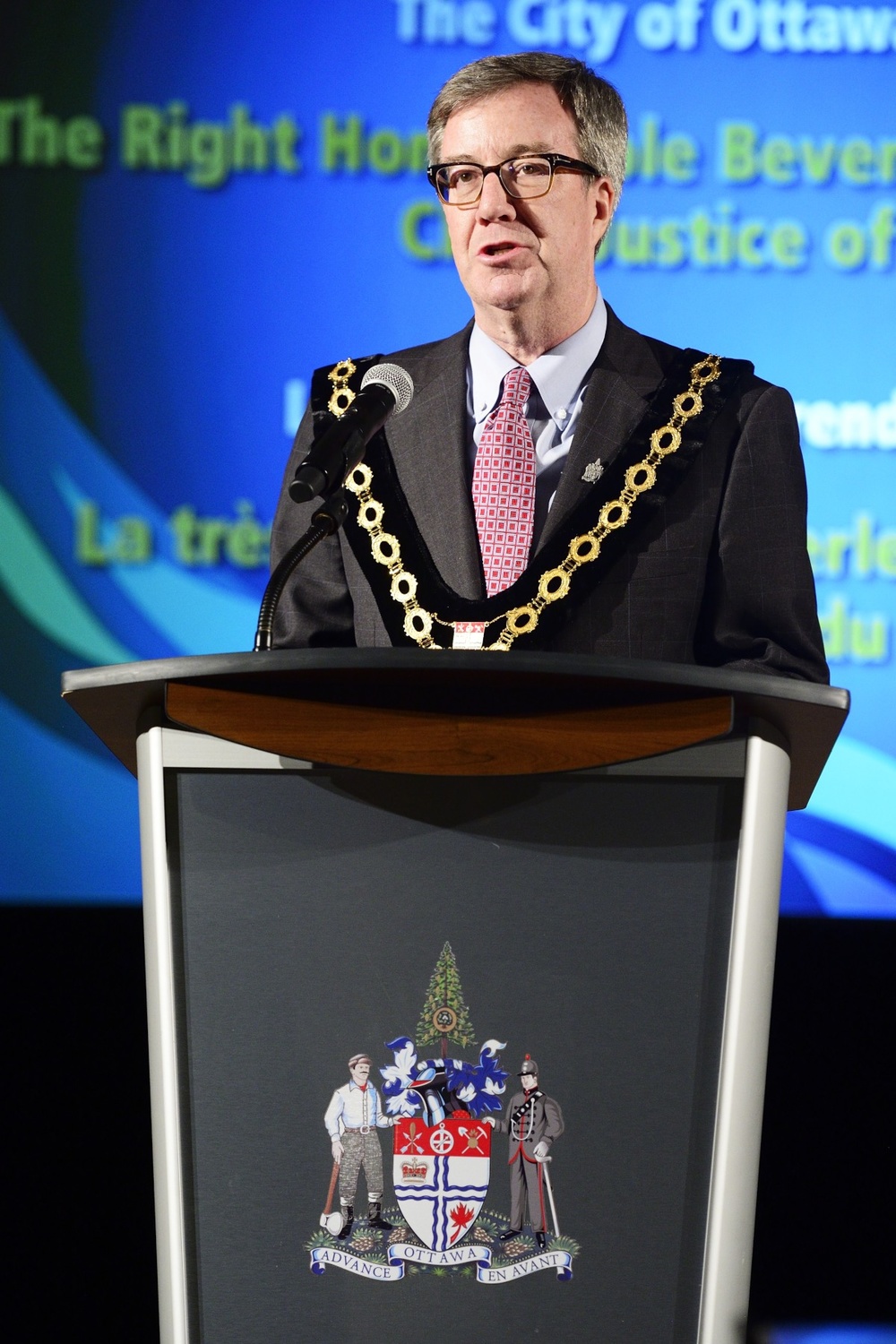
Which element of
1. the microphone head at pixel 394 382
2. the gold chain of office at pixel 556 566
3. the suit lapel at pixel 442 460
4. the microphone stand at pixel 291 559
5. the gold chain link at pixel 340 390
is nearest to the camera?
the microphone stand at pixel 291 559

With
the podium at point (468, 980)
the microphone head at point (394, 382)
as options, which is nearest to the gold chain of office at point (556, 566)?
the microphone head at point (394, 382)

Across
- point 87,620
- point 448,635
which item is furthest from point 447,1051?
point 87,620

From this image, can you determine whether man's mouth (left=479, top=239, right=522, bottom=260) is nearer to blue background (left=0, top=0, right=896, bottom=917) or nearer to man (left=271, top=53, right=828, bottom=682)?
man (left=271, top=53, right=828, bottom=682)

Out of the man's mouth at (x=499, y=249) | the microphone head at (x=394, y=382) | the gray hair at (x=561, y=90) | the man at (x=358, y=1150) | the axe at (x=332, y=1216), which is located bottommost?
the axe at (x=332, y=1216)

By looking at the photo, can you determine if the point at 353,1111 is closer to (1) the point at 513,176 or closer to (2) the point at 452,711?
(2) the point at 452,711

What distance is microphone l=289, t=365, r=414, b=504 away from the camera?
46.6 inches

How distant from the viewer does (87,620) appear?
10.5 ft

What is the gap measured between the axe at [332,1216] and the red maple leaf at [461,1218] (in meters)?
0.08

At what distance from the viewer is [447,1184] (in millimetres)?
1047

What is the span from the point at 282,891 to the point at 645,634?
2.20 ft

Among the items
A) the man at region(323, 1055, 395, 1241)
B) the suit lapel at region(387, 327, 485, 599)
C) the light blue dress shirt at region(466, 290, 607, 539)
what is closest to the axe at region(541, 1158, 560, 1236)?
the man at region(323, 1055, 395, 1241)

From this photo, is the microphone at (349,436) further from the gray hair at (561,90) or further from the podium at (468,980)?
the gray hair at (561,90)

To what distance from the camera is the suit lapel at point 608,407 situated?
1658mm

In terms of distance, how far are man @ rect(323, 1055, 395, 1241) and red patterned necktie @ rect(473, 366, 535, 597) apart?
0.73m
